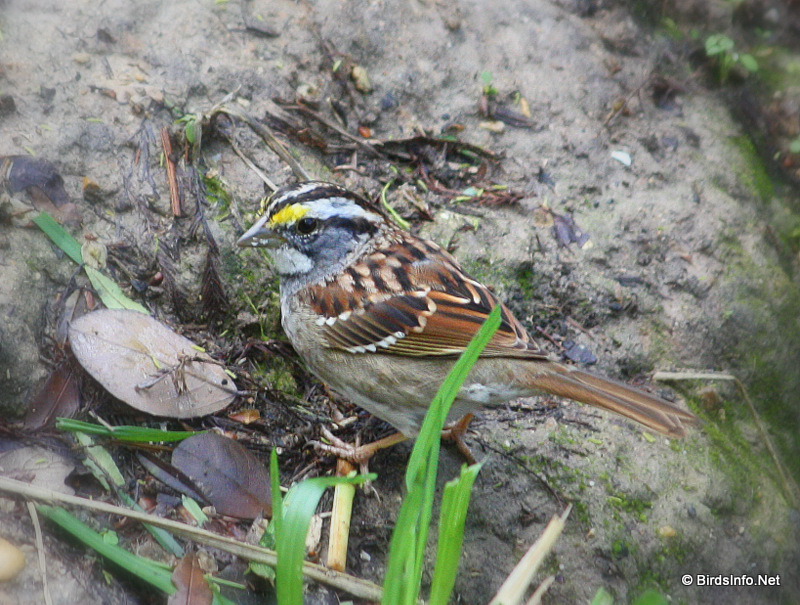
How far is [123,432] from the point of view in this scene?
3.08 m

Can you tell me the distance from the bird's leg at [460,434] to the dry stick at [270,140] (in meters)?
1.63

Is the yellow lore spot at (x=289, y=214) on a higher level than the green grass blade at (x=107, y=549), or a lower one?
higher

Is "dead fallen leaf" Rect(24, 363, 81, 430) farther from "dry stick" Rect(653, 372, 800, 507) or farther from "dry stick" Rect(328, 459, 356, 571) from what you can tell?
"dry stick" Rect(653, 372, 800, 507)

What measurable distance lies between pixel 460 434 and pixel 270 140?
1.99 metres

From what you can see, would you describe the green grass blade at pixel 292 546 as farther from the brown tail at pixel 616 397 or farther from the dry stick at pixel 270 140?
the dry stick at pixel 270 140

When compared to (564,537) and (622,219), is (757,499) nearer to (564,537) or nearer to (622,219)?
(564,537)

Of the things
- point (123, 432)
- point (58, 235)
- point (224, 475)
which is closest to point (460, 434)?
point (224, 475)

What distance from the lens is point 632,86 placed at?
5.46 metres

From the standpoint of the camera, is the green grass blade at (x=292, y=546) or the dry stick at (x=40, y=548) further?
the dry stick at (x=40, y=548)

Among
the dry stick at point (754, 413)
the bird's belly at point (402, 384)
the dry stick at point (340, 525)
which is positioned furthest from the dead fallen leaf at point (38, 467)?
the dry stick at point (754, 413)

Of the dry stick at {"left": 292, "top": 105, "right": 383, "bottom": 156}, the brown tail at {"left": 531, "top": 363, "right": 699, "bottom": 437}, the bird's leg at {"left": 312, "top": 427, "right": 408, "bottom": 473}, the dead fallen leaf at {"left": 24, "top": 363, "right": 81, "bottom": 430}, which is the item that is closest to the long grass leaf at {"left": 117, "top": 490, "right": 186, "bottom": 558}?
the dead fallen leaf at {"left": 24, "top": 363, "right": 81, "bottom": 430}

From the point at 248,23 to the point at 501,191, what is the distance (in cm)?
192

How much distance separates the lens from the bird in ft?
11.3

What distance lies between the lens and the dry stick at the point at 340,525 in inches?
127
